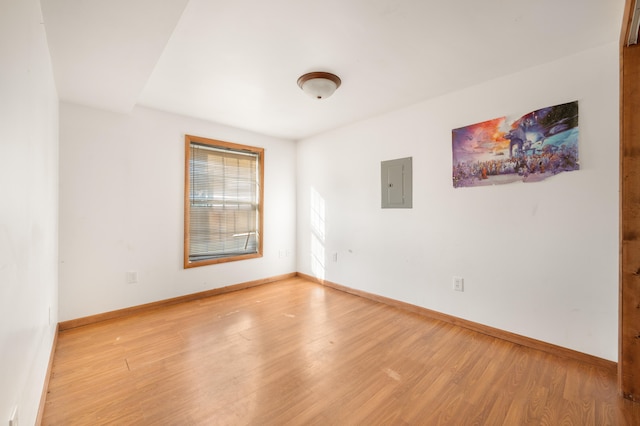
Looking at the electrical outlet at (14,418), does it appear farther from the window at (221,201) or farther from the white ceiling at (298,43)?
the window at (221,201)

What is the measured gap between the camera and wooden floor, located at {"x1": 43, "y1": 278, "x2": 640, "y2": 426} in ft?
5.06

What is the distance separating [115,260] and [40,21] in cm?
225

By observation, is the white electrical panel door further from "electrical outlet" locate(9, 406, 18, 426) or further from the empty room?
"electrical outlet" locate(9, 406, 18, 426)

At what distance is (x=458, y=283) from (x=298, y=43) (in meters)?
2.60

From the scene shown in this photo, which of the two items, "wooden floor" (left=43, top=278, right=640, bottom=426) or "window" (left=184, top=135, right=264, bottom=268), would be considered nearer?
"wooden floor" (left=43, top=278, right=640, bottom=426)

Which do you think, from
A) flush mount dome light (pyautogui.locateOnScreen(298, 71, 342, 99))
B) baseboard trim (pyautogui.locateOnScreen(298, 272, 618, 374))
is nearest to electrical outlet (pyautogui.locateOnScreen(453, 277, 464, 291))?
baseboard trim (pyautogui.locateOnScreen(298, 272, 618, 374))

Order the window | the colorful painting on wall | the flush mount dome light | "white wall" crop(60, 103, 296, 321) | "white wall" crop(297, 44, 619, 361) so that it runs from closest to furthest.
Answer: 1. "white wall" crop(297, 44, 619, 361)
2. the colorful painting on wall
3. the flush mount dome light
4. "white wall" crop(60, 103, 296, 321)
5. the window

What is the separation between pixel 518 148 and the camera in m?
2.35

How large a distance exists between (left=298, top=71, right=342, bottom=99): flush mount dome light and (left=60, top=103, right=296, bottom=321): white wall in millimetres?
1812

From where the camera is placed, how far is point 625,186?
1.66 metres

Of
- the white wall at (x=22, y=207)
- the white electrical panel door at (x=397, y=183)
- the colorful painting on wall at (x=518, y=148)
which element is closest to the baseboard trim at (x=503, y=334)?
the white electrical panel door at (x=397, y=183)

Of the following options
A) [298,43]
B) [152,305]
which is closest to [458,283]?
[298,43]

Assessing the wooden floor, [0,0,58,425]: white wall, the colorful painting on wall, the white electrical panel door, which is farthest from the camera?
the white electrical panel door

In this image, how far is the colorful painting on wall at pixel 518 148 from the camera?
6.98 feet
